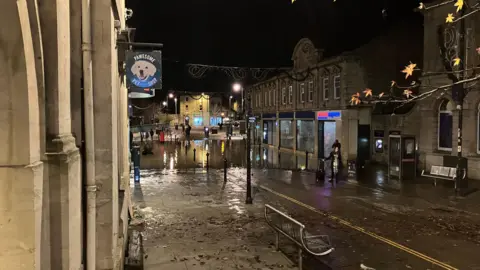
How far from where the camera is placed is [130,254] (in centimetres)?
768

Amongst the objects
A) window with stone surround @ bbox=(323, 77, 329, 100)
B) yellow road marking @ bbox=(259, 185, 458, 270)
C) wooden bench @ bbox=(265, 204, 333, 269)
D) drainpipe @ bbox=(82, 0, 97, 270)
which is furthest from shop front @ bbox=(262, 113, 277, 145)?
drainpipe @ bbox=(82, 0, 97, 270)

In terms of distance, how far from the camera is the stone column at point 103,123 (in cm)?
550

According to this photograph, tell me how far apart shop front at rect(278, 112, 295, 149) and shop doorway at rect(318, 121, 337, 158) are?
5.90 meters

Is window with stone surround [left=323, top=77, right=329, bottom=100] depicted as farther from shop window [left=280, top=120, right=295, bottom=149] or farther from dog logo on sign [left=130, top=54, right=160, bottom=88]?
dog logo on sign [left=130, top=54, right=160, bottom=88]

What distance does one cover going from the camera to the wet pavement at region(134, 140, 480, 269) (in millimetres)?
9188

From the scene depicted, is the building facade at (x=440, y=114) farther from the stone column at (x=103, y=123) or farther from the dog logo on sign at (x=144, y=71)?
the stone column at (x=103, y=123)

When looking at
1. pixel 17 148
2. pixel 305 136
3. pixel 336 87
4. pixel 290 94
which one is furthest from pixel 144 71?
pixel 290 94

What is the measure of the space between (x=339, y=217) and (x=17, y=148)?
35.8 feet

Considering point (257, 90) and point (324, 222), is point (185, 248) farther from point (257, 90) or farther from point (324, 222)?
point (257, 90)

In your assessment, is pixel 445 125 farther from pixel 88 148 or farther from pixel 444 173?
pixel 88 148

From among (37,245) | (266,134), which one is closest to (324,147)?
(266,134)

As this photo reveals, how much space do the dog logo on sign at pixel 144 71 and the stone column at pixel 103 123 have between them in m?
3.68

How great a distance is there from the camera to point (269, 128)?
48750 millimetres

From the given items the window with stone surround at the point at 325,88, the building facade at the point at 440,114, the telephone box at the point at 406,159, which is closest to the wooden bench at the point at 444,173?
the telephone box at the point at 406,159
